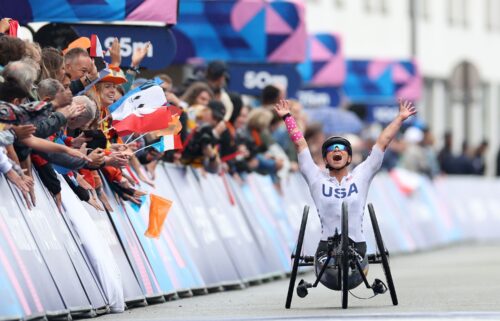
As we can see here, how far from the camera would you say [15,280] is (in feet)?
46.3

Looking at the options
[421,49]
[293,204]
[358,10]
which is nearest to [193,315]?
[293,204]

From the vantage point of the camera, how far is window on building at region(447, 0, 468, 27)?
63562 millimetres

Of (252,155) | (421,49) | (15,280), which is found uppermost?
(15,280)

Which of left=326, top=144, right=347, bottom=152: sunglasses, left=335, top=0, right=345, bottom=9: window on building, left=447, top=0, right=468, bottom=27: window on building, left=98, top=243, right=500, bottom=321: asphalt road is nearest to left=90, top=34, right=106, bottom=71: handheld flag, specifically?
left=98, top=243, right=500, bottom=321: asphalt road

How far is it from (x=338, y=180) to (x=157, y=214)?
2177 mm

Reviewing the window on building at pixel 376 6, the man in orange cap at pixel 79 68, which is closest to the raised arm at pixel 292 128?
the man in orange cap at pixel 79 68

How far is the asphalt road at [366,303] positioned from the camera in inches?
589

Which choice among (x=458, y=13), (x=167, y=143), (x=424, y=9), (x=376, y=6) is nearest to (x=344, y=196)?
(x=167, y=143)

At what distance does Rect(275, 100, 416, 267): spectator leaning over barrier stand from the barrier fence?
1705mm

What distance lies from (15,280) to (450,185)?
25376 millimetres

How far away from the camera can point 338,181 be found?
16578 millimetres

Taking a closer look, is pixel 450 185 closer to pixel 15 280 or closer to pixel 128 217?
pixel 128 217

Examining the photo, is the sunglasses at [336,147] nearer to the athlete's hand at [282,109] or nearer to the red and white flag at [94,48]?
the athlete's hand at [282,109]

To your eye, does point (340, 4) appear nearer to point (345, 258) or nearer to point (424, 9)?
point (424, 9)
